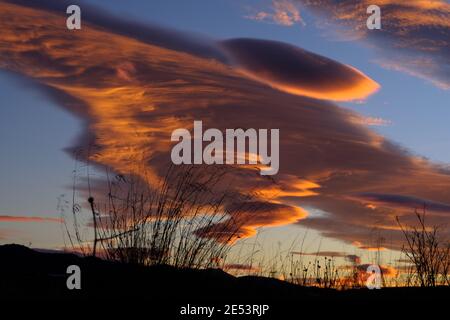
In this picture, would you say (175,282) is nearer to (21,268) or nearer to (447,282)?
(21,268)

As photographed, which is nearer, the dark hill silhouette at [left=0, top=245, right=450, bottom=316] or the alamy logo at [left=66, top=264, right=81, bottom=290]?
the dark hill silhouette at [left=0, top=245, right=450, bottom=316]

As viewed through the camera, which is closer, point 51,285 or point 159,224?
point 51,285

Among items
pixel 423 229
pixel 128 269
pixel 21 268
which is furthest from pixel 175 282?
pixel 423 229

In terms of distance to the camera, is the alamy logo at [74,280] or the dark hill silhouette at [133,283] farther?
the alamy logo at [74,280]
